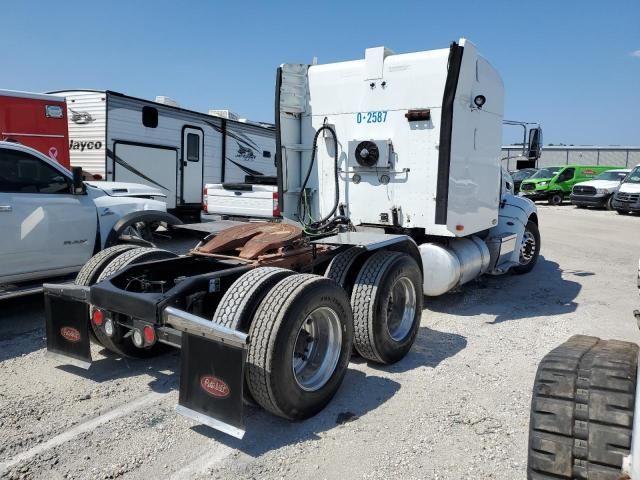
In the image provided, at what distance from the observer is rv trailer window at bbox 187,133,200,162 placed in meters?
12.5

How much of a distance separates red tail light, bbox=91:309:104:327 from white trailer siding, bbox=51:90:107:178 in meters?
7.31

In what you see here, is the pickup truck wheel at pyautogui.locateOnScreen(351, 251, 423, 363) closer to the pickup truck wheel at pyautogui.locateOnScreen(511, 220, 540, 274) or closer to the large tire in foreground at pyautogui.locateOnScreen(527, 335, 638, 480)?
the large tire in foreground at pyautogui.locateOnScreen(527, 335, 638, 480)

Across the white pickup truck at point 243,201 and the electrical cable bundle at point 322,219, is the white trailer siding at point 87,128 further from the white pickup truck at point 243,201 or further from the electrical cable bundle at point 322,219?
the electrical cable bundle at point 322,219

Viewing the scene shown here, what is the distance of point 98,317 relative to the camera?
12.8 ft

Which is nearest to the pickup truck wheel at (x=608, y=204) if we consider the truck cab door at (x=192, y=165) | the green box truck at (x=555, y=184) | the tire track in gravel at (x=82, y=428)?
the green box truck at (x=555, y=184)

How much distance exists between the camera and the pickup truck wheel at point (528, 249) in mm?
8963

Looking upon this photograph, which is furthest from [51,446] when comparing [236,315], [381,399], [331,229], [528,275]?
[528,275]

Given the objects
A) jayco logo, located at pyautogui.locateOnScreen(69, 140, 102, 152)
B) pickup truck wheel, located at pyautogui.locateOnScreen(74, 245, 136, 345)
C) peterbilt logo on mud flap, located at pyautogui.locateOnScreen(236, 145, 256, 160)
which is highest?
peterbilt logo on mud flap, located at pyautogui.locateOnScreen(236, 145, 256, 160)

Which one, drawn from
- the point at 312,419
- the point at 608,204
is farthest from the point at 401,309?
the point at 608,204

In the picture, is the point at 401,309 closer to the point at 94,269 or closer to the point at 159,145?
the point at 94,269

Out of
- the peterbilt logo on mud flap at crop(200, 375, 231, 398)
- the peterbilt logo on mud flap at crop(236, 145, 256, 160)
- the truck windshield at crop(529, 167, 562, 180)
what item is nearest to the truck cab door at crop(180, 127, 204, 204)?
the peterbilt logo on mud flap at crop(236, 145, 256, 160)

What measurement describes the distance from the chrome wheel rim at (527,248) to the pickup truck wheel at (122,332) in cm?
645

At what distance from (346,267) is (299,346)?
3.72 feet

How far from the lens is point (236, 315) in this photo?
331 centimetres
